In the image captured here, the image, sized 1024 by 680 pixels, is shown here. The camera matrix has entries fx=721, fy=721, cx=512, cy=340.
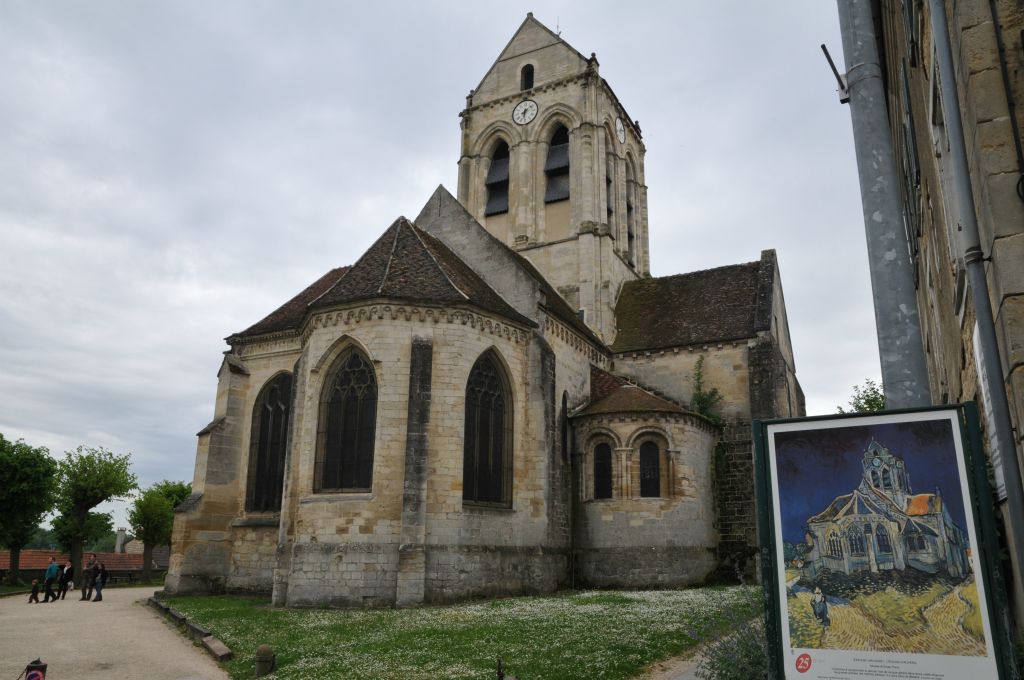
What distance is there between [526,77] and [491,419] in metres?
20.4

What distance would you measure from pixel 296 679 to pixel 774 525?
6.89 meters

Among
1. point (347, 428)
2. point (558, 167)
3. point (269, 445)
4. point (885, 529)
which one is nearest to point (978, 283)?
point (885, 529)

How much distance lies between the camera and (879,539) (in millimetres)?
4160

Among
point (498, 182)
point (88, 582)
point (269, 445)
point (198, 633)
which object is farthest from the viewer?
point (498, 182)

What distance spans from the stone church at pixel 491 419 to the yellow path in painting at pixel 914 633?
1304cm

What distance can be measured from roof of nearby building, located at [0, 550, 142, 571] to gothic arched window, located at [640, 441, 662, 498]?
28.3 meters

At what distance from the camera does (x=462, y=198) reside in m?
32.6

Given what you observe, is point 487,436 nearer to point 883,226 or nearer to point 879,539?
point 883,226

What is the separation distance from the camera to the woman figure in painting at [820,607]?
420 cm

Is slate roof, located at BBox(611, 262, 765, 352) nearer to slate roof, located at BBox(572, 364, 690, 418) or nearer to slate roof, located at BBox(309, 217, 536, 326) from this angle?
slate roof, located at BBox(572, 364, 690, 418)

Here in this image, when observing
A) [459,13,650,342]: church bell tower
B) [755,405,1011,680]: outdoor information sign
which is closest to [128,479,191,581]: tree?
[459,13,650,342]: church bell tower

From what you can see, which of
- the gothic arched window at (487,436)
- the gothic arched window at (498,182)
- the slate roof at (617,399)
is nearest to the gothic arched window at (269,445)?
the gothic arched window at (487,436)

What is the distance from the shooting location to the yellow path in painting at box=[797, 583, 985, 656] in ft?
12.6

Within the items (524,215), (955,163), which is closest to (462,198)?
(524,215)
